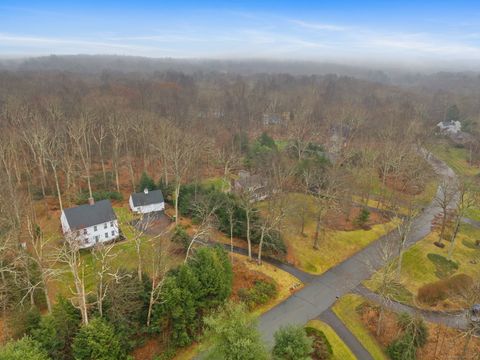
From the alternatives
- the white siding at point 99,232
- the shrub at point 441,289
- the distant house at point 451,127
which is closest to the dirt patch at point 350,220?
the shrub at point 441,289

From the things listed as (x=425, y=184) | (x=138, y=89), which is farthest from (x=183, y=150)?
(x=138, y=89)

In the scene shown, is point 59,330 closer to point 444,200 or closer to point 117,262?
point 117,262

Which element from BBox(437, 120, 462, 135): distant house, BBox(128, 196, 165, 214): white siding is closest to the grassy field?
BBox(128, 196, 165, 214): white siding

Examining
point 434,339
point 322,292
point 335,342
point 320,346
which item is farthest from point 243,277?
point 434,339

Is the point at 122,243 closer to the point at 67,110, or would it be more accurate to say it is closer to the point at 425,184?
the point at 67,110

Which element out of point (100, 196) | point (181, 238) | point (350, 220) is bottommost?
point (350, 220)

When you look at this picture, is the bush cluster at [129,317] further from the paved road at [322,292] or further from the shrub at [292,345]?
the shrub at [292,345]

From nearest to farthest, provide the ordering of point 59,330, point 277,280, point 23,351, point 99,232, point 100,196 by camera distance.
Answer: point 23,351 → point 59,330 → point 277,280 → point 99,232 → point 100,196
